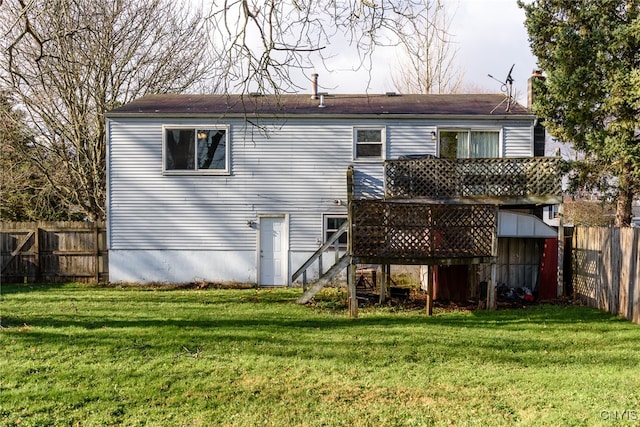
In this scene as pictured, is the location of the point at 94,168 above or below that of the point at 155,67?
below

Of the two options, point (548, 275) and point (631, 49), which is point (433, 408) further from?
point (631, 49)

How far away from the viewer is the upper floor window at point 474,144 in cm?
1421

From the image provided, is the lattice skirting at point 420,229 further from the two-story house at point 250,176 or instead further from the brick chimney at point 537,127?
the brick chimney at point 537,127

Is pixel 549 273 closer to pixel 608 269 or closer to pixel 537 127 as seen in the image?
pixel 608 269

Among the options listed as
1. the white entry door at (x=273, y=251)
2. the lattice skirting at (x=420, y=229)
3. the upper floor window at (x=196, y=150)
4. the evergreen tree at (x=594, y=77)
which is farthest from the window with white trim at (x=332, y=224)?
the evergreen tree at (x=594, y=77)

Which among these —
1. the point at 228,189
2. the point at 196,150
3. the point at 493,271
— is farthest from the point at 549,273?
the point at 196,150

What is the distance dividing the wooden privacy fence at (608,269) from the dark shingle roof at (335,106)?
4.73 metres

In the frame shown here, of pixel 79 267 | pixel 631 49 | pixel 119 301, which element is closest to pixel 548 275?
pixel 631 49

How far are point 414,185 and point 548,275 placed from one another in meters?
4.20

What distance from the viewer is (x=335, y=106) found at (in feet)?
49.8

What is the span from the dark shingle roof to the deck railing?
2.54 meters

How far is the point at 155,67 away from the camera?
19312mm

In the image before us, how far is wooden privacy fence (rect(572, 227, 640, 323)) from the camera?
8930 millimetres

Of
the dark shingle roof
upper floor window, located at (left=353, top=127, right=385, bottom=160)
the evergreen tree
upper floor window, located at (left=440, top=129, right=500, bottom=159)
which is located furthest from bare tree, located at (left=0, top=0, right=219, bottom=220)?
the evergreen tree
